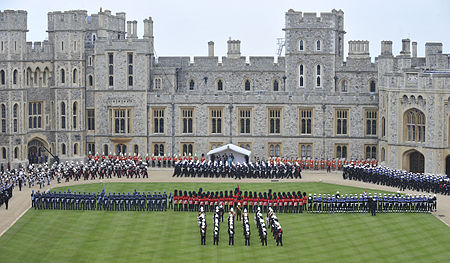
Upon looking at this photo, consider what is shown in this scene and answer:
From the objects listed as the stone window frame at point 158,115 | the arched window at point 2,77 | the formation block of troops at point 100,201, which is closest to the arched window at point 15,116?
the arched window at point 2,77

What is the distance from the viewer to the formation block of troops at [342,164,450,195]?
67625 millimetres

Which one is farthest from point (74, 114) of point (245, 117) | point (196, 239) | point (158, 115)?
point (196, 239)

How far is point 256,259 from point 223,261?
176 cm

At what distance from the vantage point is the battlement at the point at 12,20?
80875 mm

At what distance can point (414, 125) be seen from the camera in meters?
75.2

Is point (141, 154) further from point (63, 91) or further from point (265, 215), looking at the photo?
point (265, 215)

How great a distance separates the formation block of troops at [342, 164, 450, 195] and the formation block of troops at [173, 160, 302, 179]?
4559 millimetres

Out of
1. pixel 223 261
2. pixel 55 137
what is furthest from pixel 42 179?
pixel 223 261

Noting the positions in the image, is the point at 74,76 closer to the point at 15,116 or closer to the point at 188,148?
the point at 15,116

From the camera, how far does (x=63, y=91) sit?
84.8 meters

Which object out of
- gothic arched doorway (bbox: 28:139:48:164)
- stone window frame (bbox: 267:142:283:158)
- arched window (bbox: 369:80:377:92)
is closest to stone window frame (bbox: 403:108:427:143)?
arched window (bbox: 369:80:377:92)

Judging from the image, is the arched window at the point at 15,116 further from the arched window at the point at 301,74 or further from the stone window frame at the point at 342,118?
the stone window frame at the point at 342,118

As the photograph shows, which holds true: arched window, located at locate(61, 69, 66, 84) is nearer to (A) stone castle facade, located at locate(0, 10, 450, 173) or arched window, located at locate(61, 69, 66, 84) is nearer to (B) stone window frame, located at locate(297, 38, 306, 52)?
(A) stone castle facade, located at locate(0, 10, 450, 173)

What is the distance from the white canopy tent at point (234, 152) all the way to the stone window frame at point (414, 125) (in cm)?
1352
